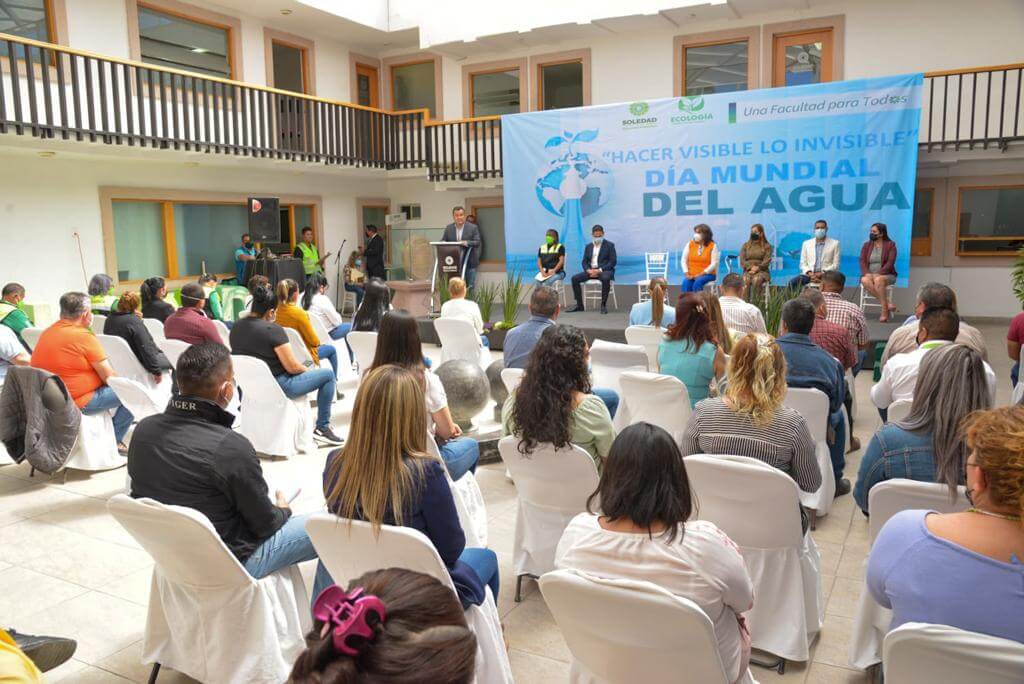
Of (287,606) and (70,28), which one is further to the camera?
(70,28)

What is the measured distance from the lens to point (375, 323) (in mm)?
6594

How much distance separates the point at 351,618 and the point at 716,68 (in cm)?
1260

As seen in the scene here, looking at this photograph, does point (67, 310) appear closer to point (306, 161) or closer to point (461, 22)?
point (306, 161)

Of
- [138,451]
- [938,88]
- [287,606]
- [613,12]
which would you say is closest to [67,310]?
[138,451]

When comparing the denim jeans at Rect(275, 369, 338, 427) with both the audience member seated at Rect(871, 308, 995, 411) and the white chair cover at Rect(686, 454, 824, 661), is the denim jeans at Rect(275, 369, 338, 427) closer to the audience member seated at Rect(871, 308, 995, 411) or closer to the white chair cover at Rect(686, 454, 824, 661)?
the white chair cover at Rect(686, 454, 824, 661)

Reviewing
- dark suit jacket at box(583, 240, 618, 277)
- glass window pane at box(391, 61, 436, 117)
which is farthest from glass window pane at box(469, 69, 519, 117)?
dark suit jacket at box(583, 240, 618, 277)

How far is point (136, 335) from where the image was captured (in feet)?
17.9

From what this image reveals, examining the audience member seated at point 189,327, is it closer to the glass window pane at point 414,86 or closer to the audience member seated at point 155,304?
the audience member seated at point 155,304

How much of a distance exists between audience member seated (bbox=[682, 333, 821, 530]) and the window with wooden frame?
30.0 ft

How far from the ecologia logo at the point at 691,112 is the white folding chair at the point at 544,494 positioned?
8440 mm

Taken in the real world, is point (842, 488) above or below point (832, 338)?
below

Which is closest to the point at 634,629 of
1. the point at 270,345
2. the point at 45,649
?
the point at 45,649

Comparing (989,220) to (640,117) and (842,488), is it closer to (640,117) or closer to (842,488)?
(640,117)

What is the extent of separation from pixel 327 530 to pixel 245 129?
1008cm
